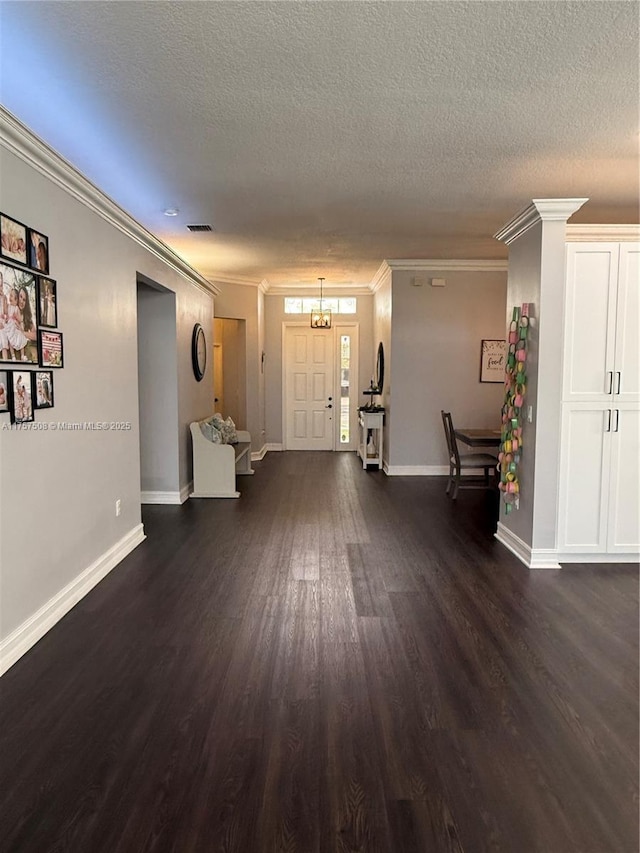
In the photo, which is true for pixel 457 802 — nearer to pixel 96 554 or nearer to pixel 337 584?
pixel 337 584

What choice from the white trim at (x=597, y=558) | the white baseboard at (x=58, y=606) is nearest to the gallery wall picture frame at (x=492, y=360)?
the white trim at (x=597, y=558)

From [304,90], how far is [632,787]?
3.17 metres

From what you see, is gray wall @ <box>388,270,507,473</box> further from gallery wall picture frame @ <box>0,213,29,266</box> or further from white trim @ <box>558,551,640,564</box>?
gallery wall picture frame @ <box>0,213,29,266</box>

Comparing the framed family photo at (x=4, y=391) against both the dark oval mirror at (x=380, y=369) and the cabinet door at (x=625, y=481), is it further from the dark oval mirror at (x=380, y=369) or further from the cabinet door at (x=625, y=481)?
the dark oval mirror at (x=380, y=369)

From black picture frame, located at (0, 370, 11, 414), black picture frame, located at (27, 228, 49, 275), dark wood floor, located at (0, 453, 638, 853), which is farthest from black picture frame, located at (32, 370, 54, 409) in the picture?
dark wood floor, located at (0, 453, 638, 853)

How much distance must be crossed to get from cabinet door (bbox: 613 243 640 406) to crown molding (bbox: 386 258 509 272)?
3.43m

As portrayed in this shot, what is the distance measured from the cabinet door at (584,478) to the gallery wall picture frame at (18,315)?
333cm

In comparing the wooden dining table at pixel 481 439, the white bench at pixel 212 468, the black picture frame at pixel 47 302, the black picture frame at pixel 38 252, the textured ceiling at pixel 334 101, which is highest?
the textured ceiling at pixel 334 101

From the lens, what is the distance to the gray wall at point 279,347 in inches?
372

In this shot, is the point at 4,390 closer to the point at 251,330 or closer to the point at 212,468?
the point at 212,468

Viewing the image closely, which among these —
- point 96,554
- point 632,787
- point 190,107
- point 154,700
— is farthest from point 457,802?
point 190,107

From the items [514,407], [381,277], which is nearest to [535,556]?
[514,407]

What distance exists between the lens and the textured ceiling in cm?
215

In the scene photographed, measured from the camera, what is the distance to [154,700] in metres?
2.28
